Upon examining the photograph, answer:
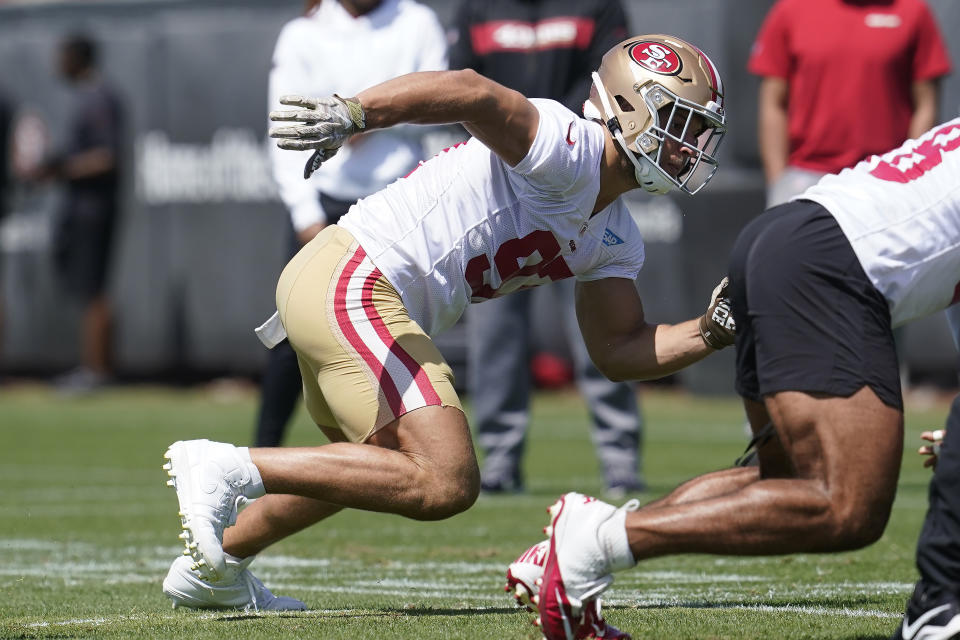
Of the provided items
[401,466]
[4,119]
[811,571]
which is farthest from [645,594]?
[4,119]

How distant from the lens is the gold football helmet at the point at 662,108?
15.0ft

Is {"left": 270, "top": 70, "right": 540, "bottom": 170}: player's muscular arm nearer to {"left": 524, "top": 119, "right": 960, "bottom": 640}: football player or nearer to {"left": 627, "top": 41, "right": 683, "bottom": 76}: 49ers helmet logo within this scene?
{"left": 627, "top": 41, "right": 683, "bottom": 76}: 49ers helmet logo

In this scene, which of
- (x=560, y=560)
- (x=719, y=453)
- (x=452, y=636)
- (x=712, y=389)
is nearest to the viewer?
(x=560, y=560)

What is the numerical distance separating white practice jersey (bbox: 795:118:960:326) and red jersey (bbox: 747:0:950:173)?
4.20 m

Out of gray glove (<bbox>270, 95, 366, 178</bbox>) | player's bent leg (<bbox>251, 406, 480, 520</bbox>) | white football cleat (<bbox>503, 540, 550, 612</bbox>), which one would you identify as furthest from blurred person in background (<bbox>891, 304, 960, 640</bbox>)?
gray glove (<bbox>270, 95, 366, 178</bbox>)

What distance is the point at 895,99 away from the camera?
823 centimetres

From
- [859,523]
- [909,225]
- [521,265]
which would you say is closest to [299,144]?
[521,265]

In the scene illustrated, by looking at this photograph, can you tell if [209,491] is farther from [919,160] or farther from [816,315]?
[919,160]

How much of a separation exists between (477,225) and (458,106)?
1.53 ft

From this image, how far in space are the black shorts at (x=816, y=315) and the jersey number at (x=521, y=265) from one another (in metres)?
0.83

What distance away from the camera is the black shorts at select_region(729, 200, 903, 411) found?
381 cm

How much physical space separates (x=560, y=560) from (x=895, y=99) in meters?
5.00

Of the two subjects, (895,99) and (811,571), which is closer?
(811,571)

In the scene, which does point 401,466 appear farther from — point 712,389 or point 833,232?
point 712,389
